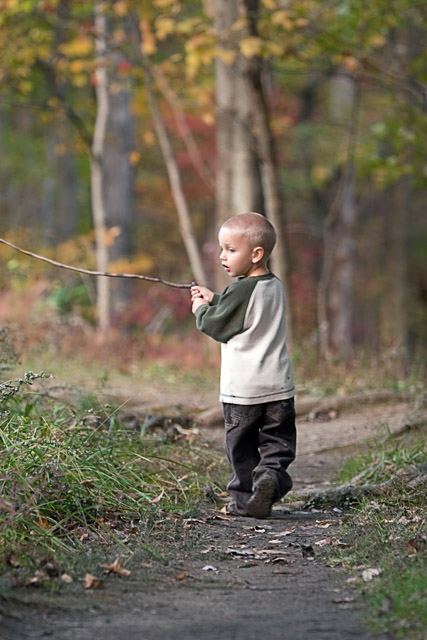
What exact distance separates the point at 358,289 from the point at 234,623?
2927cm

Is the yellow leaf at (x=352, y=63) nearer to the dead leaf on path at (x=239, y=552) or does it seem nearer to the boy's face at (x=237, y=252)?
the boy's face at (x=237, y=252)

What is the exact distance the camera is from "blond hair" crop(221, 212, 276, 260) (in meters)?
5.21

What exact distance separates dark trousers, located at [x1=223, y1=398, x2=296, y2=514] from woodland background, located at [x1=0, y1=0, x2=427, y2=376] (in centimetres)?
526

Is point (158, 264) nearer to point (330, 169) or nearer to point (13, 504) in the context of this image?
point (330, 169)

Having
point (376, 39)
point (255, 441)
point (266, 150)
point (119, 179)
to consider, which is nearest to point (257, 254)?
point (255, 441)

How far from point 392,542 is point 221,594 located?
0.98 meters

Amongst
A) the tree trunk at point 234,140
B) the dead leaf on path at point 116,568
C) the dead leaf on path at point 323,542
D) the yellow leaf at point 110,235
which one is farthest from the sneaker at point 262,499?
the yellow leaf at point 110,235

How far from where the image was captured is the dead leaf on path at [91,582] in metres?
3.70

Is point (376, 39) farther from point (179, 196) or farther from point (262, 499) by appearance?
point (262, 499)

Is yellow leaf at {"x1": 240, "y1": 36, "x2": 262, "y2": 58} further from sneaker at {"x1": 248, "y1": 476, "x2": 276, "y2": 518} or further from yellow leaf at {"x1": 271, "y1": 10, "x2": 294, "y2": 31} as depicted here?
sneaker at {"x1": 248, "y1": 476, "x2": 276, "y2": 518}

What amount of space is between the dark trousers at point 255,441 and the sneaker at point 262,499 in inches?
3.1

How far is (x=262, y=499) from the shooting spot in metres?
5.13

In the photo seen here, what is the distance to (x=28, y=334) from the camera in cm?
1243

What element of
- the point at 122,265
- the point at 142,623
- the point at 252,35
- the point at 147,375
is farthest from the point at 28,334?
the point at 142,623
